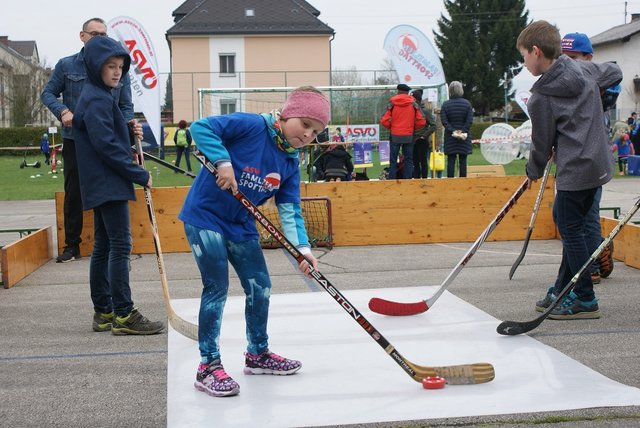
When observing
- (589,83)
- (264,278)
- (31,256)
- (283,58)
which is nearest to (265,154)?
(264,278)

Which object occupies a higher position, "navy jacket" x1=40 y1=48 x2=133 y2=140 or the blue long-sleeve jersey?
"navy jacket" x1=40 y1=48 x2=133 y2=140

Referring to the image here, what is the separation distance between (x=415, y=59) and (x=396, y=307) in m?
12.5

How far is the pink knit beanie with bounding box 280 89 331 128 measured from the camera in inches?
145

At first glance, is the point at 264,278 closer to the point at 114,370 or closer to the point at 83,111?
the point at 114,370

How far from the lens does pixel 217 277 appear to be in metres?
3.88

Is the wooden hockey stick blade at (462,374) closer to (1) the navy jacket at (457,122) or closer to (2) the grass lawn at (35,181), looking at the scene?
(1) the navy jacket at (457,122)

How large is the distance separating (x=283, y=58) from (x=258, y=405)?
4927cm

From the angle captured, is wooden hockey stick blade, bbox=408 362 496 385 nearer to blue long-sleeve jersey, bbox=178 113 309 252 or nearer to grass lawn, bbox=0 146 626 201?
blue long-sleeve jersey, bbox=178 113 309 252

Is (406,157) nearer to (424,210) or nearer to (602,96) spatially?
(424,210)

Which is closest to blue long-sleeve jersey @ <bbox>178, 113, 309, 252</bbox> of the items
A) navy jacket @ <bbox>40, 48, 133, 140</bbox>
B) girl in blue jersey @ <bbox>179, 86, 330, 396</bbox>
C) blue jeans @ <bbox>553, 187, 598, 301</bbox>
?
girl in blue jersey @ <bbox>179, 86, 330, 396</bbox>

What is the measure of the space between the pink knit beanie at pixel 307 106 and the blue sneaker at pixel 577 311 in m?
2.44

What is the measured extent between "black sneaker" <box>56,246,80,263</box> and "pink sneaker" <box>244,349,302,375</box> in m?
4.42

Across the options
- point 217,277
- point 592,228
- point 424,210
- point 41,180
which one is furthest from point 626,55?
point 217,277

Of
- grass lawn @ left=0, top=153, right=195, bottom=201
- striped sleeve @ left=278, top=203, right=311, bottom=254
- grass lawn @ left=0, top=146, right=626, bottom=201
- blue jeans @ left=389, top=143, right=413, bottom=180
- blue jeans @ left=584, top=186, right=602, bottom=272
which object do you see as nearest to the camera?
striped sleeve @ left=278, top=203, right=311, bottom=254
